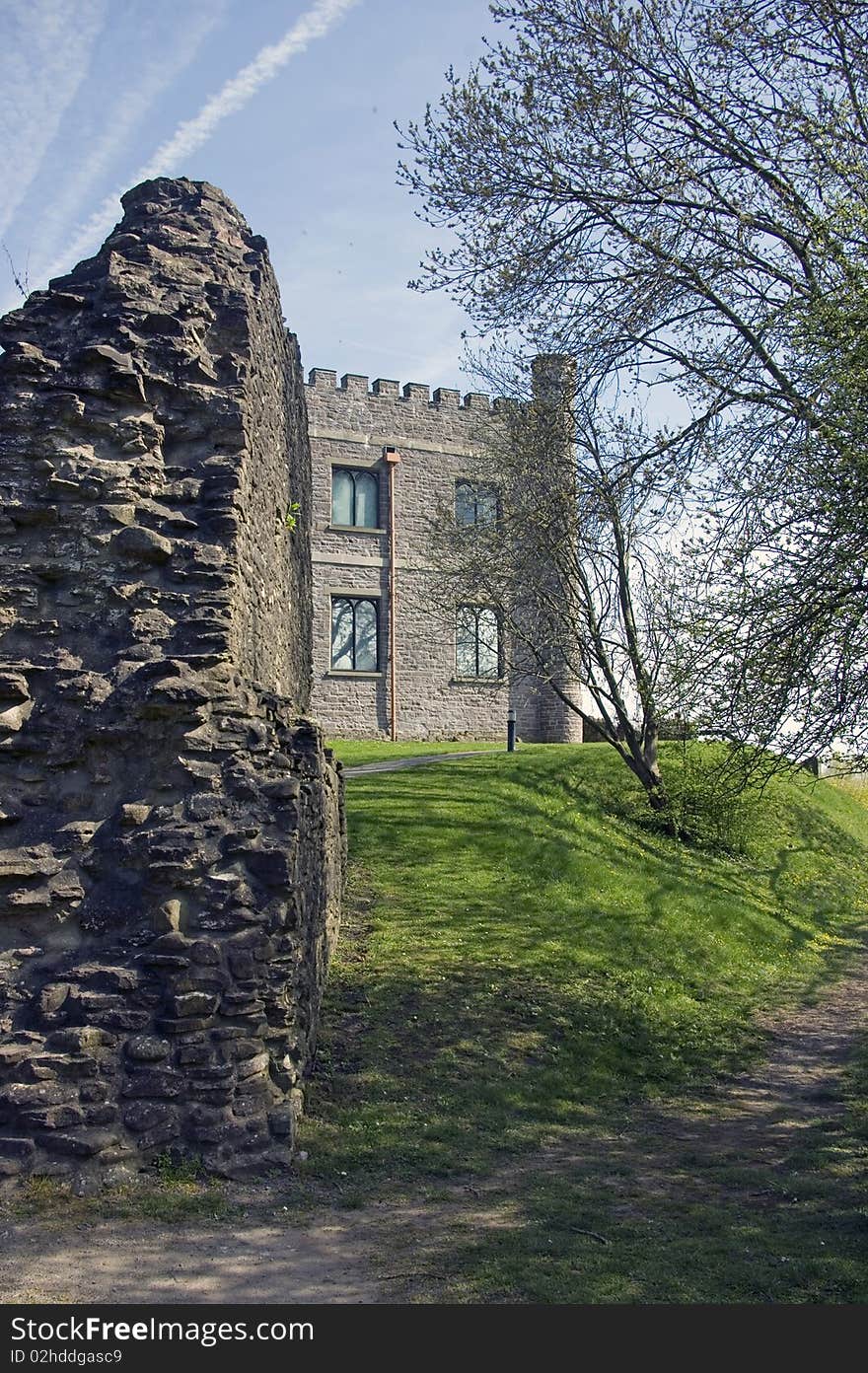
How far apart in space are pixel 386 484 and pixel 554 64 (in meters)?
18.9

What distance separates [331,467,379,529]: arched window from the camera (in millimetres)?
30422

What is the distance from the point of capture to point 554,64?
12.1 m

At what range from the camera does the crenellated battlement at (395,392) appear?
2989 centimetres

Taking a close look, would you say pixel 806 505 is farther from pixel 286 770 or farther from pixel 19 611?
pixel 19 611

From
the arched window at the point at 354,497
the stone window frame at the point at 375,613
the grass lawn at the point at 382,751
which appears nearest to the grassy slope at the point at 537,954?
the grass lawn at the point at 382,751

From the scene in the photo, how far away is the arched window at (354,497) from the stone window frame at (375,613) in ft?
5.67

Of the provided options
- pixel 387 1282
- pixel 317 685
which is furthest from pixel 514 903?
pixel 317 685

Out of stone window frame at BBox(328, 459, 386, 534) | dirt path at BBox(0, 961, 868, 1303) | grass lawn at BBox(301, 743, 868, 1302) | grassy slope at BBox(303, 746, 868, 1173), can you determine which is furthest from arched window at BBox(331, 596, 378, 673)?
dirt path at BBox(0, 961, 868, 1303)

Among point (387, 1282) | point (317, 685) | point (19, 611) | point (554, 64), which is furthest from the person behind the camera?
point (317, 685)

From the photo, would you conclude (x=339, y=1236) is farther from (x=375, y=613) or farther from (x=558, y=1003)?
A: (x=375, y=613)

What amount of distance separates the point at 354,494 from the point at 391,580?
95.5 inches

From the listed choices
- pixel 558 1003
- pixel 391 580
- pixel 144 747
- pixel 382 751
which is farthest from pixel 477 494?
pixel 144 747

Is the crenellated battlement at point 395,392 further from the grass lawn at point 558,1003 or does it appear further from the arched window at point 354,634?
the grass lawn at point 558,1003

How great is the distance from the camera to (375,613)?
30.6 meters
